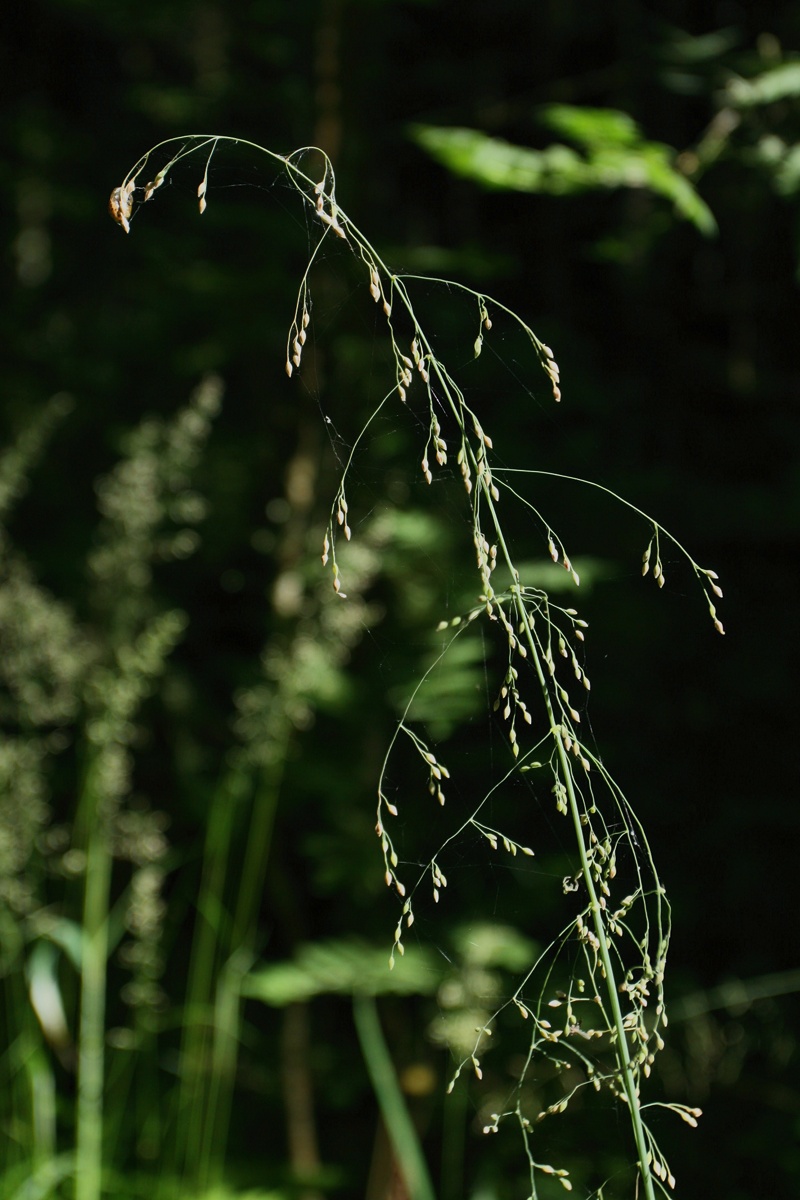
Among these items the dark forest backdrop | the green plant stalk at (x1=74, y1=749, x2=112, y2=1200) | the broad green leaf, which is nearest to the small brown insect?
the dark forest backdrop

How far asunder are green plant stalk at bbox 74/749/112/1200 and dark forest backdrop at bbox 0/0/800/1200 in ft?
0.15

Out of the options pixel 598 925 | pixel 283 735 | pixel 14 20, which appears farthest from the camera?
pixel 14 20

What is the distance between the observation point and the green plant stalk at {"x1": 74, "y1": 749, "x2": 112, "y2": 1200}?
1.28 meters

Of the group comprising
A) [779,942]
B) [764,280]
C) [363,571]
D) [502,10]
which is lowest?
[779,942]

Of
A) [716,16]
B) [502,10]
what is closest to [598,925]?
[716,16]

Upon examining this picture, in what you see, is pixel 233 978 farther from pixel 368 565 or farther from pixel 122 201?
pixel 122 201

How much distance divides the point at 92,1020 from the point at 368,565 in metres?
0.75

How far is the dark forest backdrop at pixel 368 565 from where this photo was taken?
153 centimetres

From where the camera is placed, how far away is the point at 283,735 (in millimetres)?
1526

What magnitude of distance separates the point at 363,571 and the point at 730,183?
38.3 inches

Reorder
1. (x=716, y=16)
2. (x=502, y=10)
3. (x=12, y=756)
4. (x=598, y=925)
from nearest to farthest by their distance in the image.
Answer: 1. (x=598, y=925)
2. (x=12, y=756)
3. (x=716, y=16)
4. (x=502, y=10)

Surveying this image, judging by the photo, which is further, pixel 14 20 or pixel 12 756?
pixel 14 20

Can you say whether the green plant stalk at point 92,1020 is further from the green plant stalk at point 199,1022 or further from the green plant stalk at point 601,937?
the green plant stalk at point 601,937

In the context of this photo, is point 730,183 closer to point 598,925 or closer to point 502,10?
point 502,10
